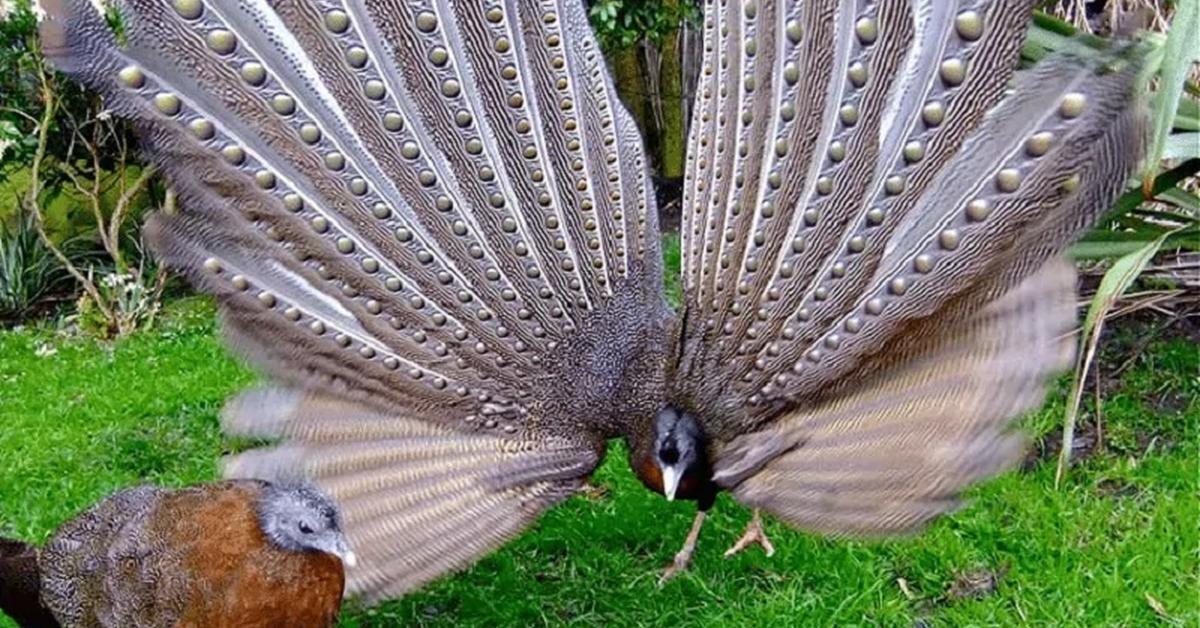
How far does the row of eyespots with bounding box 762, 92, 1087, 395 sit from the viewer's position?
1827 millimetres

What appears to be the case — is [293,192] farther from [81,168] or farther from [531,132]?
[81,168]

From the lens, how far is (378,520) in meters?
2.52

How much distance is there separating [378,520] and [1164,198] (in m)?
2.50

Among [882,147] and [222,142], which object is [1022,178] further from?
[222,142]

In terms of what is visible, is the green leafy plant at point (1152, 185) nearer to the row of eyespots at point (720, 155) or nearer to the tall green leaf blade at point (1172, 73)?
the tall green leaf blade at point (1172, 73)

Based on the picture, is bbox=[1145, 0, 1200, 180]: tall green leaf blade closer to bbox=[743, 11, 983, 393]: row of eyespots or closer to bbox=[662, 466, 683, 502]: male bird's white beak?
bbox=[743, 11, 983, 393]: row of eyespots

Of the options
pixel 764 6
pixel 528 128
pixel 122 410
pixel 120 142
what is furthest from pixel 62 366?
pixel 764 6

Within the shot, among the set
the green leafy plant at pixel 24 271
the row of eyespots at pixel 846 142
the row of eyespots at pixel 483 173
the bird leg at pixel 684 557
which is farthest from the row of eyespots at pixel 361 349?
the green leafy plant at pixel 24 271

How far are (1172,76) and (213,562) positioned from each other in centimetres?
209

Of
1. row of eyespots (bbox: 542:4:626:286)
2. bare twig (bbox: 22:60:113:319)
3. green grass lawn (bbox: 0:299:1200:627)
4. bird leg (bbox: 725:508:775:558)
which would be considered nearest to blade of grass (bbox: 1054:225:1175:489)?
green grass lawn (bbox: 0:299:1200:627)

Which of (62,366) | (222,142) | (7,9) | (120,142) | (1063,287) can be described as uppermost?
(222,142)

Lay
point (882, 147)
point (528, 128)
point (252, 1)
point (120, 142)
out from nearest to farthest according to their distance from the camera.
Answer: point (882, 147), point (252, 1), point (528, 128), point (120, 142)

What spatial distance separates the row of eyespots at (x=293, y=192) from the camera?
2.33m

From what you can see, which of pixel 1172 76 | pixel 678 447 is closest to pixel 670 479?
pixel 678 447
